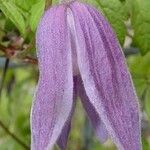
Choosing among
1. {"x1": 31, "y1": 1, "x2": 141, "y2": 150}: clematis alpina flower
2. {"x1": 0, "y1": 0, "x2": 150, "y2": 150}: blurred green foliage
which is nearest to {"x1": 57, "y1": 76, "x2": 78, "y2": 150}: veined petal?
{"x1": 31, "y1": 1, "x2": 141, "y2": 150}: clematis alpina flower

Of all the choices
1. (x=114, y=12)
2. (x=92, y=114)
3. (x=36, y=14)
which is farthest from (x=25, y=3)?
(x=92, y=114)

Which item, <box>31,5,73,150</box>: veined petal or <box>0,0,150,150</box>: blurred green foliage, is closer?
<box>31,5,73,150</box>: veined petal

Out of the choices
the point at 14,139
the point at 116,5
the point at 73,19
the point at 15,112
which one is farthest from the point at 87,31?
the point at 15,112

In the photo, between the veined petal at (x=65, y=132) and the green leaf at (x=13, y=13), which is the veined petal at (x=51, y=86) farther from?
the green leaf at (x=13, y=13)

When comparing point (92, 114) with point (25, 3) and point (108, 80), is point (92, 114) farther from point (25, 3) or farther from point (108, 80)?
point (25, 3)

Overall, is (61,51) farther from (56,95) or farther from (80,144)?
(80,144)

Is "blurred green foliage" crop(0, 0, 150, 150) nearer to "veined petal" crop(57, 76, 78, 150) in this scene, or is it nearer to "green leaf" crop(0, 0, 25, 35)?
"green leaf" crop(0, 0, 25, 35)

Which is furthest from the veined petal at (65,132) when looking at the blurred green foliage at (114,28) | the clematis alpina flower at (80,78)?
the blurred green foliage at (114,28)
